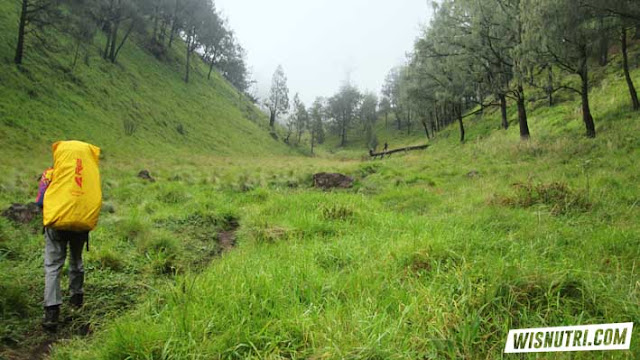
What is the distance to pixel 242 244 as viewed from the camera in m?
6.20

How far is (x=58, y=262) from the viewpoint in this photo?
4.21 meters

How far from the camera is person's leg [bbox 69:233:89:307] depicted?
436 centimetres

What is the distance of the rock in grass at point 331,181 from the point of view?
1310 centimetres

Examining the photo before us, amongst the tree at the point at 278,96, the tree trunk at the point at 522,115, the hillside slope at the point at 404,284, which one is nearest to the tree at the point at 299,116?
the tree at the point at 278,96

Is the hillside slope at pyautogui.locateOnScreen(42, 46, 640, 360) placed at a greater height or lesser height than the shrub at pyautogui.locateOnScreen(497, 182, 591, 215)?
lesser

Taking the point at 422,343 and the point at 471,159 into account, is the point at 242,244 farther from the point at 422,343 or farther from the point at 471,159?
the point at 471,159

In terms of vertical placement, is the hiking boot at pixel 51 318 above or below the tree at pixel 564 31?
below

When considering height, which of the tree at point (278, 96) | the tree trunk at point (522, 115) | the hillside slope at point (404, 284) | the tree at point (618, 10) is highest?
the tree at point (278, 96)

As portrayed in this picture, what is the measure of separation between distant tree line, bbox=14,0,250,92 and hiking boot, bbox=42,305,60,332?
29.7 m

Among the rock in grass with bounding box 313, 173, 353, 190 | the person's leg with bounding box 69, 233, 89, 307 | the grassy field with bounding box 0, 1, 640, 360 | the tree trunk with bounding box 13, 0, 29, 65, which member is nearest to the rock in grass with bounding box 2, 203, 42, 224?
A: the grassy field with bounding box 0, 1, 640, 360

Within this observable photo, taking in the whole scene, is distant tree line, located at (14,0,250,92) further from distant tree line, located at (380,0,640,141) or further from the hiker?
distant tree line, located at (380,0,640,141)

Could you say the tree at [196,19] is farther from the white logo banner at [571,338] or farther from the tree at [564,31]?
the white logo banner at [571,338]

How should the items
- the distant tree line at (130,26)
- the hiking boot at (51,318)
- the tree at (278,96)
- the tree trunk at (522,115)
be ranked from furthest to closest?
the tree at (278,96)
the distant tree line at (130,26)
the tree trunk at (522,115)
the hiking boot at (51,318)

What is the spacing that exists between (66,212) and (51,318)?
1354 mm
